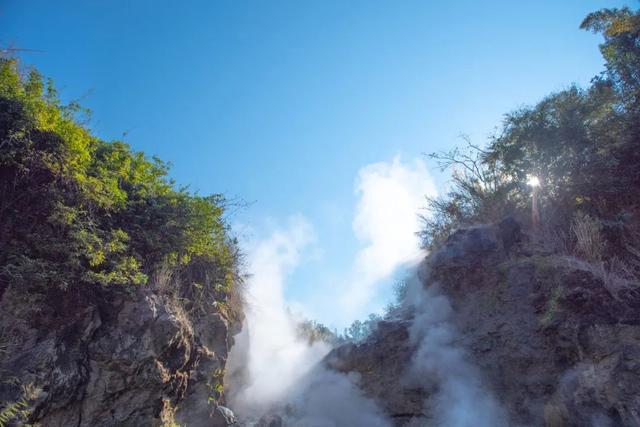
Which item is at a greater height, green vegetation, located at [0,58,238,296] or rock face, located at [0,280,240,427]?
green vegetation, located at [0,58,238,296]

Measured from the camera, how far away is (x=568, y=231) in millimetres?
8719

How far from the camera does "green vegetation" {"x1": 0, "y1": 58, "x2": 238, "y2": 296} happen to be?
4.98 m

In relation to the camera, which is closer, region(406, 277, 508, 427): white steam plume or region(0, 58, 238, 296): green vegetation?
region(0, 58, 238, 296): green vegetation

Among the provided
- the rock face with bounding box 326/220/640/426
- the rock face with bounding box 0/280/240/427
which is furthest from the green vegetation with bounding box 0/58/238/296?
the rock face with bounding box 326/220/640/426

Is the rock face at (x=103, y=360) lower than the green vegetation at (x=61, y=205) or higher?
lower

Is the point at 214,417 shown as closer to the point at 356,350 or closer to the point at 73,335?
the point at 73,335

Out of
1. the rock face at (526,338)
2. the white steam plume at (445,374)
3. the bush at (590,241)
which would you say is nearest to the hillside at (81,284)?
the rock face at (526,338)

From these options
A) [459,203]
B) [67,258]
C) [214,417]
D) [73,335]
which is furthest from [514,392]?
[67,258]

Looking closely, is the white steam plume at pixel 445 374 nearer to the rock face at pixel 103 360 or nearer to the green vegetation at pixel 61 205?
the rock face at pixel 103 360

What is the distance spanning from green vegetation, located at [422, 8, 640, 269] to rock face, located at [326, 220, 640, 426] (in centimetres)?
128

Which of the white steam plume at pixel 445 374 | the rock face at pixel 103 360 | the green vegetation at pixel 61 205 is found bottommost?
the white steam plume at pixel 445 374

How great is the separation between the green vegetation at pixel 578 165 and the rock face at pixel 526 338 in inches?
50.4

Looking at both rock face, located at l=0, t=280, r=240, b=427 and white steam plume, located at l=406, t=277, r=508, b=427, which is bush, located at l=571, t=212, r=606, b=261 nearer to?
white steam plume, located at l=406, t=277, r=508, b=427

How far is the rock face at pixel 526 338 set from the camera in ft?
17.3
